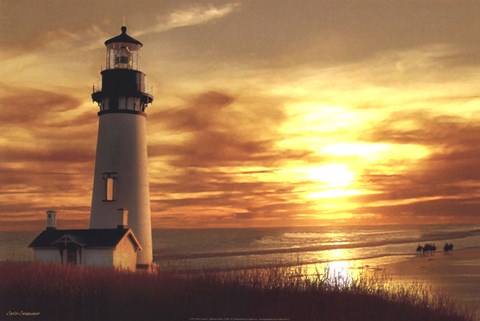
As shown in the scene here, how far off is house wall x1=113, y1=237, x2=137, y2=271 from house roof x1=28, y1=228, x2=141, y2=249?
0.81 feet

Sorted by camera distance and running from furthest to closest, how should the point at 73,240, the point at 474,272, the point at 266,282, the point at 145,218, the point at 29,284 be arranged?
the point at 474,272 < the point at 145,218 < the point at 73,240 < the point at 266,282 < the point at 29,284

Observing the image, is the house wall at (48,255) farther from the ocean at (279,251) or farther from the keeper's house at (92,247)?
the ocean at (279,251)

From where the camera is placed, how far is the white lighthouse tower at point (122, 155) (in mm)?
25734

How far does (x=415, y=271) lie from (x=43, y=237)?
2294 centimetres

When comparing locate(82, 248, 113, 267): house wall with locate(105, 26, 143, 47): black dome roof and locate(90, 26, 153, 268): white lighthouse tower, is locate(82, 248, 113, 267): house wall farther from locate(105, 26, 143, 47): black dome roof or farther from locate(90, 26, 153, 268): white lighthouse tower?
locate(105, 26, 143, 47): black dome roof

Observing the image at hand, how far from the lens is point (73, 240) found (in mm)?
24766

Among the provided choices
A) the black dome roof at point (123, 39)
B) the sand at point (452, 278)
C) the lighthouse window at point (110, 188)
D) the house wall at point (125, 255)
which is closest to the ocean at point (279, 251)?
the house wall at point (125, 255)

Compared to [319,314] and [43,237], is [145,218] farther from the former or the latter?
[319,314]

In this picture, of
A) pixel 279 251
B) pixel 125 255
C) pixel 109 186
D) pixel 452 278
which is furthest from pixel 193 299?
pixel 279 251

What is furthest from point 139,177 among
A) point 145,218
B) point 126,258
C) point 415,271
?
point 415,271

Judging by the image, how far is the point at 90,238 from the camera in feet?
82.3

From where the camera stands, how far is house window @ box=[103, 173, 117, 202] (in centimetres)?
2564

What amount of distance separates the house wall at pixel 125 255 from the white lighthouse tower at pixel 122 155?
606 mm

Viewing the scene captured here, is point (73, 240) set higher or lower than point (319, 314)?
higher
